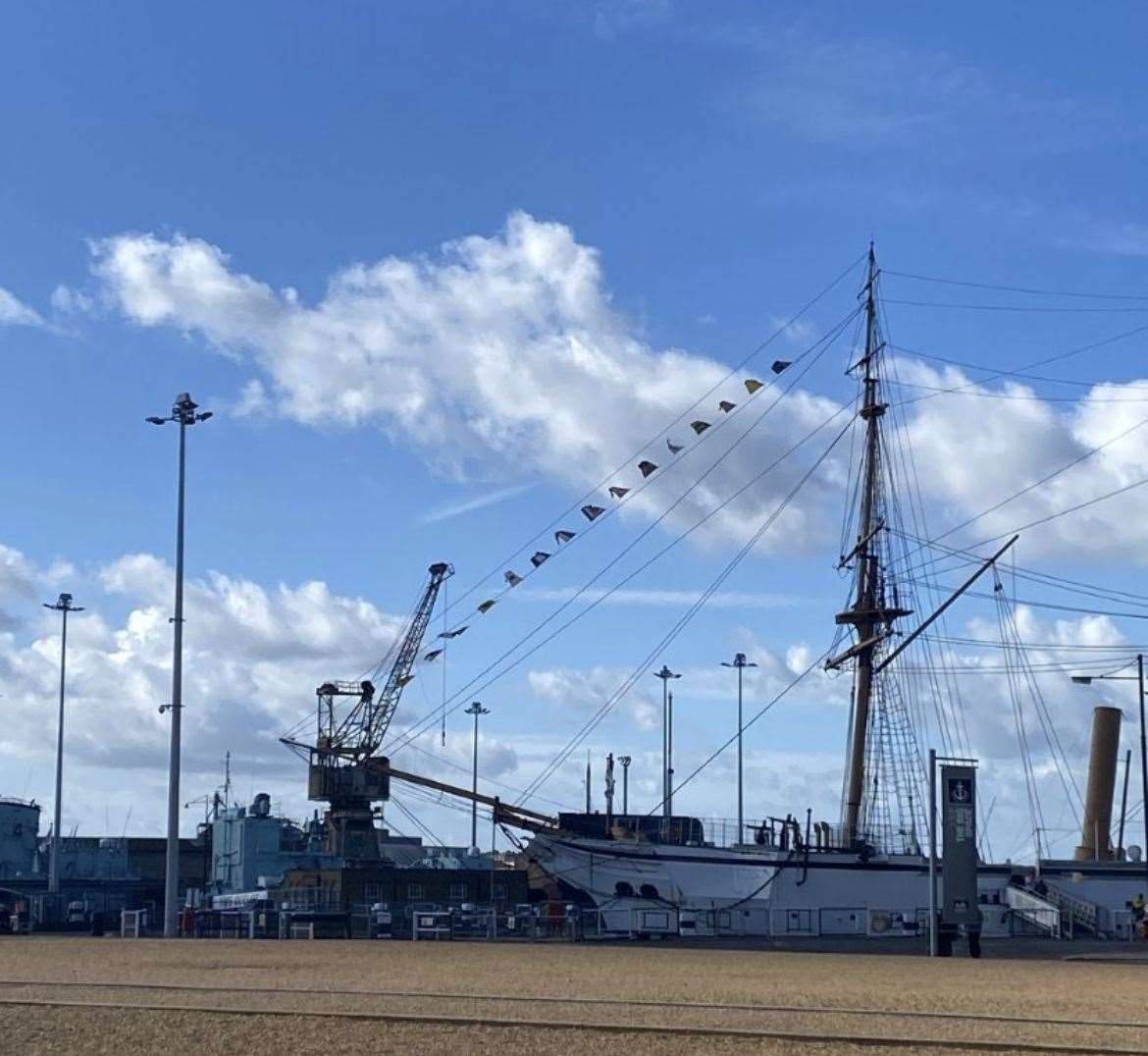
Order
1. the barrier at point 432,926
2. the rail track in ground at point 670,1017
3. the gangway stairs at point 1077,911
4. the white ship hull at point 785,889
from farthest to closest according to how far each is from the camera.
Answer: the gangway stairs at point 1077,911
the white ship hull at point 785,889
the barrier at point 432,926
the rail track in ground at point 670,1017

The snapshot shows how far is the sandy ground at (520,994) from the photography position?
22688mm

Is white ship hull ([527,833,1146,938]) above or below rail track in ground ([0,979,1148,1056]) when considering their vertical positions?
above

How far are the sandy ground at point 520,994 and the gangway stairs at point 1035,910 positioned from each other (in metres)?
24.6

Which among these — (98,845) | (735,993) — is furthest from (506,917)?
(98,845)

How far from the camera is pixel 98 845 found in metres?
106

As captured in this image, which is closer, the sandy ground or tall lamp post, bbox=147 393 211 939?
the sandy ground

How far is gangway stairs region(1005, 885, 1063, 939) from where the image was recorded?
69.2 metres

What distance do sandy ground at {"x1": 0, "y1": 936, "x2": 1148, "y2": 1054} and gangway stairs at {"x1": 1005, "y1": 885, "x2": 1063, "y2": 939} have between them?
24552mm

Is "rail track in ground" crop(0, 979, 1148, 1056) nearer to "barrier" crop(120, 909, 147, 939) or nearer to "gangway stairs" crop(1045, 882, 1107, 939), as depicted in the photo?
"barrier" crop(120, 909, 147, 939)

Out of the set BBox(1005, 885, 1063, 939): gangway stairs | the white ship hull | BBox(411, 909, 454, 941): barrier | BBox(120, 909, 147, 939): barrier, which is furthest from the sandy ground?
BBox(1005, 885, 1063, 939): gangway stairs

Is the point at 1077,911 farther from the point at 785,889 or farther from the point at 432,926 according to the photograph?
the point at 432,926

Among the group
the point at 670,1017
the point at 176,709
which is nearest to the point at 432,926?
the point at 176,709

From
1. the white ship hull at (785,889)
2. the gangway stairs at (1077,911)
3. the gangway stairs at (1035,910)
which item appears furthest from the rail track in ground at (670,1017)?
the gangway stairs at (1077,911)

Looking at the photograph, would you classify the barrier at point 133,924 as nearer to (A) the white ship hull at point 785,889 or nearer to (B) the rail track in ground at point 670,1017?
(A) the white ship hull at point 785,889
